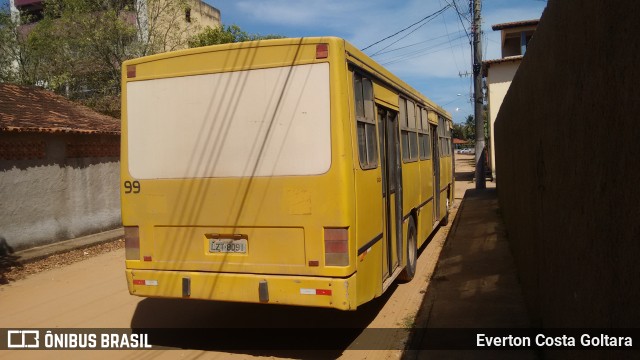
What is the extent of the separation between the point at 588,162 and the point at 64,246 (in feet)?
38.2

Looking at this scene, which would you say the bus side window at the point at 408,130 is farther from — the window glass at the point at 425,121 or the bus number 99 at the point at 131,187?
the bus number 99 at the point at 131,187

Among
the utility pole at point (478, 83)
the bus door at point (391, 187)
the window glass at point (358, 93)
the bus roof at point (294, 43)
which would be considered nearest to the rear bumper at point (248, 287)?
the bus door at point (391, 187)

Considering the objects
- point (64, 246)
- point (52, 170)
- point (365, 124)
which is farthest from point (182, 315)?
point (52, 170)

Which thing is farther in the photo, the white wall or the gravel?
the white wall

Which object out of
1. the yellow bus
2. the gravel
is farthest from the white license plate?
the gravel

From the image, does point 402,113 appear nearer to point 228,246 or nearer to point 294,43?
point 294,43

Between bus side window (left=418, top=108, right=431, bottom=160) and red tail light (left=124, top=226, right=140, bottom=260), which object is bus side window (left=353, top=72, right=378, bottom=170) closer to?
red tail light (left=124, top=226, right=140, bottom=260)

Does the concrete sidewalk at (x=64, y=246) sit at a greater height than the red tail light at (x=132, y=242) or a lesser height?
lesser

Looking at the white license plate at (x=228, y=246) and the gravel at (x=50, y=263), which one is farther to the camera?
the gravel at (x=50, y=263)

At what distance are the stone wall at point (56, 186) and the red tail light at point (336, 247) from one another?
29.2 ft

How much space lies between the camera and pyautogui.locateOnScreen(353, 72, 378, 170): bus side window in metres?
5.06

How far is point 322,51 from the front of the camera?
4.61 m

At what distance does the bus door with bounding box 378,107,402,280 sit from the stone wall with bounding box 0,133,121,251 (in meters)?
8.50

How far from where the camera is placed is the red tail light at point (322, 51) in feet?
15.1
